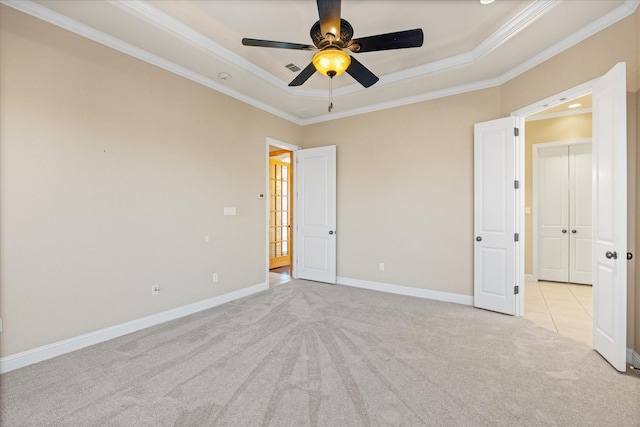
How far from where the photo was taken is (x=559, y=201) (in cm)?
520

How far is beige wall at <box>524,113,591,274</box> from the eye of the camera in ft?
16.0

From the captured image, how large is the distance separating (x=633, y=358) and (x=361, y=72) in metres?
3.37

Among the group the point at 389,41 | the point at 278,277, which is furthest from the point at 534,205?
the point at 278,277

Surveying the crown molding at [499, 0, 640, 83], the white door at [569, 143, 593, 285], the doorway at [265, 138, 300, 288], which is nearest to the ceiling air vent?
the doorway at [265, 138, 300, 288]

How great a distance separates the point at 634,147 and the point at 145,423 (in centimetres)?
421

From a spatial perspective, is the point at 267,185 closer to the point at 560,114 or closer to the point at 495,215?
the point at 495,215

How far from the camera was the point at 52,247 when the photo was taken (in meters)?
2.50

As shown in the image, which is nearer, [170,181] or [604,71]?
[604,71]

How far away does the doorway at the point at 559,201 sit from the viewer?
4906 millimetres

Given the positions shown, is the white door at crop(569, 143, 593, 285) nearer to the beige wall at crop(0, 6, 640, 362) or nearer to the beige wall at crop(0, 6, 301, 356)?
the beige wall at crop(0, 6, 640, 362)

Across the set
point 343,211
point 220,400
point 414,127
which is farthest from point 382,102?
point 220,400

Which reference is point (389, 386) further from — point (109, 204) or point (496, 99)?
point (496, 99)

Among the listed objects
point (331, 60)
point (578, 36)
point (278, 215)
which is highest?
point (578, 36)

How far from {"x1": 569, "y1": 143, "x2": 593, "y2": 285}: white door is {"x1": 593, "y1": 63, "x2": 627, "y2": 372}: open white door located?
3172 mm
